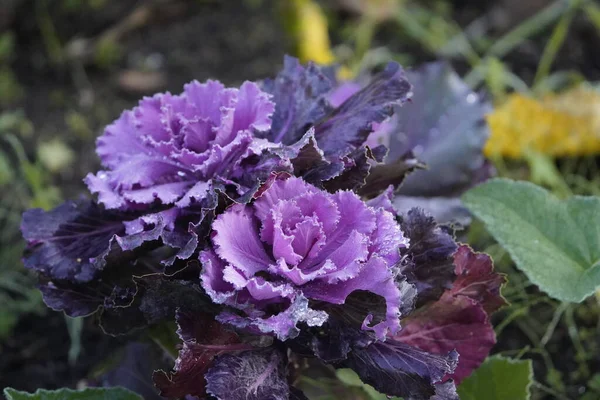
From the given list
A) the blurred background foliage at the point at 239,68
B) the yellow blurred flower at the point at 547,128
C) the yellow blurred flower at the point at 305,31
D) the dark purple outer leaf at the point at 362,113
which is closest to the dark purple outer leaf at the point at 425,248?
the dark purple outer leaf at the point at 362,113

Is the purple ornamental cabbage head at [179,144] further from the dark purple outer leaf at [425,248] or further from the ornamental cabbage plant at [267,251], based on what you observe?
the dark purple outer leaf at [425,248]

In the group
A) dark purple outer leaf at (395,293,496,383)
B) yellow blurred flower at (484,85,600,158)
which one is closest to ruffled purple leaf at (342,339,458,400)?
dark purple outer leaf at (395,293,496,383)

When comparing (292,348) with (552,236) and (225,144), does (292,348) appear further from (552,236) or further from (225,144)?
(552,236)

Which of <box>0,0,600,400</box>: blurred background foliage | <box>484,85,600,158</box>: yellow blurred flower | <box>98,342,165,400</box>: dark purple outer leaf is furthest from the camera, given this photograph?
<box>484,85,600,158</box>: yellow blurred flower

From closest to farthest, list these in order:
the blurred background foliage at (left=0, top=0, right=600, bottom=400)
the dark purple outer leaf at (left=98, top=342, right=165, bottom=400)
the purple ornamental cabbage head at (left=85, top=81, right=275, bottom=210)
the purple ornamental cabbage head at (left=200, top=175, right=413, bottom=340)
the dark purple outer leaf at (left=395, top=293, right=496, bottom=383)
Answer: the purple ornamental cabbage head at (left=200, top=175, right=413, bottom=340)
the purple ornamental cabbage head at (left=85, top=81, right=275, bottom=210)
the dark purple outer leaf at (left=395, top=293, right=496, bottom=383)
the dark purple outer leaf at (left=98, top=342, right=165, bottom=400)
the blurred background foliage at (left=0, top=0, right=600, bottom=400)

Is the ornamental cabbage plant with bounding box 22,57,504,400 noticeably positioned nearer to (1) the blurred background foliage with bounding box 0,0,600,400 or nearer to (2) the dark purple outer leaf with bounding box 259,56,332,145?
(2) the dark purple outer leaf with bounding box 259,56,332,145

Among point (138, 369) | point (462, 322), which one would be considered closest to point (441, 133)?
point (462, 322)

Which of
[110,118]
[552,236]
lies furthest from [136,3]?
[552,236]

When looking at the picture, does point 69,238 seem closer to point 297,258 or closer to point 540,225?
point 297,258

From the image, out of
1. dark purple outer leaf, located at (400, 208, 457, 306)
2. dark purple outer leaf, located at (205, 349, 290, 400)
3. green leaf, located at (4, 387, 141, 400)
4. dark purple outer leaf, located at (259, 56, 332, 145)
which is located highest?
dark purple outer leaf, located at (259, 56, 332, 145)
